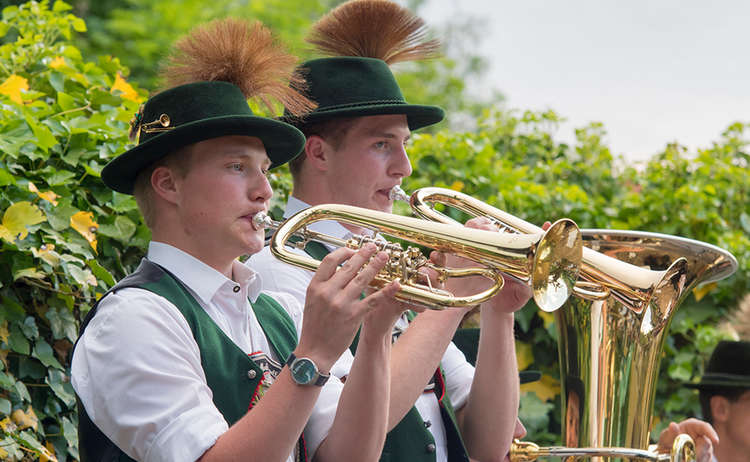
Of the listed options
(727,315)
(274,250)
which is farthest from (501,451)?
(727,315)

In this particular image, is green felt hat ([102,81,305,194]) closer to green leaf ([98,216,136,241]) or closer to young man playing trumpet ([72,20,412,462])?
young man playing trumpet ([72,20,412,462])

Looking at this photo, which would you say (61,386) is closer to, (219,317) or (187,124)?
(219,317)

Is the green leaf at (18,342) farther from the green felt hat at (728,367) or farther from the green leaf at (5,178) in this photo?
the green felt hat at (728,367)

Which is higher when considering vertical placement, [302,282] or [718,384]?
[302,282]

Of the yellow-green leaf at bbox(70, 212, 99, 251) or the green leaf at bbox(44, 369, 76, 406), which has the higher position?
the yellow-green leaf at bbox(70, 212, 99, 251)

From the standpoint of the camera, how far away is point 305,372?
219 cm

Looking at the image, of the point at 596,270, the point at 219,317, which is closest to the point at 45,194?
the point at 219,317

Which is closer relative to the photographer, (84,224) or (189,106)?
(189,106)

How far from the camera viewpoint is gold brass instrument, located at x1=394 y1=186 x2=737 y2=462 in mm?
3471

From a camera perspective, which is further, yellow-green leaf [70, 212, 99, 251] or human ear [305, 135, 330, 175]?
human ear [305, 135, 330, 175]

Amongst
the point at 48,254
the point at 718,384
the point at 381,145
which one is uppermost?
the point at 381,145

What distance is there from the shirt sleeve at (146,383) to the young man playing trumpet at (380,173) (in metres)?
0.87

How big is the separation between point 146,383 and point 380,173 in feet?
4.79

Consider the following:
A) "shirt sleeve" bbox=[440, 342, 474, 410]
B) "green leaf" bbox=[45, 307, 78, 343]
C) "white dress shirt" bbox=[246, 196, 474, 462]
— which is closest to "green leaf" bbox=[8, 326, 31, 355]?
"green leaf" bbox=[45, 307, 78, 343]
